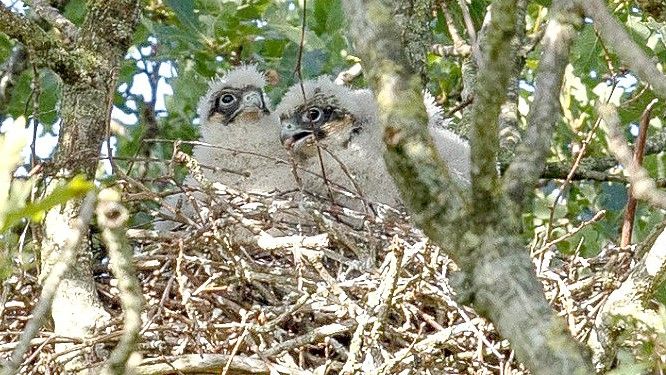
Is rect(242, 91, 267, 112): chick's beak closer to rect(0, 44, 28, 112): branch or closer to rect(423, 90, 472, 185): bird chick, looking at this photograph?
rect(423, 90, 472, 185): bird chick

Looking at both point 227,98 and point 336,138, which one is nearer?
point 336,138

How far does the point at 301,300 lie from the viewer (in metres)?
3.07

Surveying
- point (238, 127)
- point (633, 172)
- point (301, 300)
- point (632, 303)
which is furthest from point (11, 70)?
point (633, 172)

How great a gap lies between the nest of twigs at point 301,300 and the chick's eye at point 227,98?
3.77ft

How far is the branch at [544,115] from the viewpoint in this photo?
1763mm

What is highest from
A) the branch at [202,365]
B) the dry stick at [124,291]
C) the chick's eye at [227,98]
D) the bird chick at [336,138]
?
the chick's eye at [227,98]

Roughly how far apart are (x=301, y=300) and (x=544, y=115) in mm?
1410

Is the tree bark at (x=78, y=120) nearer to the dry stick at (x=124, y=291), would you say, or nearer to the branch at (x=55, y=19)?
the branch at (x=55, y=19)

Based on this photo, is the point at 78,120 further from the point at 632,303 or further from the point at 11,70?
the point at 11,70

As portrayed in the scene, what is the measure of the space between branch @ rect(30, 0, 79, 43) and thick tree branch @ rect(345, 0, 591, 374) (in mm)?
1652

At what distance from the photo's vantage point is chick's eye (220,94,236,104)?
16.5 ft

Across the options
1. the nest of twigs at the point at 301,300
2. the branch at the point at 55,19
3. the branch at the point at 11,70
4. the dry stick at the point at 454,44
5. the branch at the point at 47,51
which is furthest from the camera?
the branch at the point at 11,70

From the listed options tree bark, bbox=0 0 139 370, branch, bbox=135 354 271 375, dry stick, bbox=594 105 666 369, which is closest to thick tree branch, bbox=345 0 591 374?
dry stick, bbox=594 105 666 369

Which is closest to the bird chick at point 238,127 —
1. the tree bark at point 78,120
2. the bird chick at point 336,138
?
the bird chick at point 336,138
